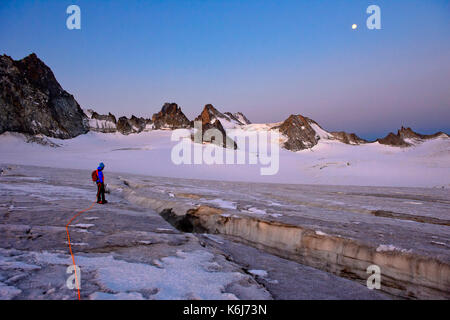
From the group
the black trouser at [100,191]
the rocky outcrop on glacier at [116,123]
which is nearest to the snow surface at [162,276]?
the black trouser at [100,191]

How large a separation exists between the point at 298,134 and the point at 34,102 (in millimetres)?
75495

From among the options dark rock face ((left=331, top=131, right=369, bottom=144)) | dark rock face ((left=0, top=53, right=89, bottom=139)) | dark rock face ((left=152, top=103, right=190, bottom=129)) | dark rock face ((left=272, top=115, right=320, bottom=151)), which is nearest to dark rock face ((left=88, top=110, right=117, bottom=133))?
dark rock face ((left=152, top=103, right=190, bottom=129))

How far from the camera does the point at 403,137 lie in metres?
82.5

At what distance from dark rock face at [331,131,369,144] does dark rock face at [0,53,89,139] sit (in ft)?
295

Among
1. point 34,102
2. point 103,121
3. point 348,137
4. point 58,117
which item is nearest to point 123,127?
point 103,121

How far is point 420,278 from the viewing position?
12.9 feet

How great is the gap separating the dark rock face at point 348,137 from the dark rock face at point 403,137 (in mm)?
14177

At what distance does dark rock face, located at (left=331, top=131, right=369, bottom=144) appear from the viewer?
101m

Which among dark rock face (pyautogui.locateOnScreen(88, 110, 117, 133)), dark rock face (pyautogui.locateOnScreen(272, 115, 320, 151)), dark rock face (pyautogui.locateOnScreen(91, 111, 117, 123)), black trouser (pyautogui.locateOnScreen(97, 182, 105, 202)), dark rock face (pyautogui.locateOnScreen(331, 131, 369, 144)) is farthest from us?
dark rock face (pyautogui.locateOnScreen(331, 131, 369, 144))

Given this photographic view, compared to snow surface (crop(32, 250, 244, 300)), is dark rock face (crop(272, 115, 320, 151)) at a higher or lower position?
higher

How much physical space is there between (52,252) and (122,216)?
2.72 m

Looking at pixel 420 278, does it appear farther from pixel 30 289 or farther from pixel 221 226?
pixel 30 289

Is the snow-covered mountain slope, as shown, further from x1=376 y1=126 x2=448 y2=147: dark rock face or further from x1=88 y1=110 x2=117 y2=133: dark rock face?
x1=88 y1=110 x2=117 y2=133: dark rock face
